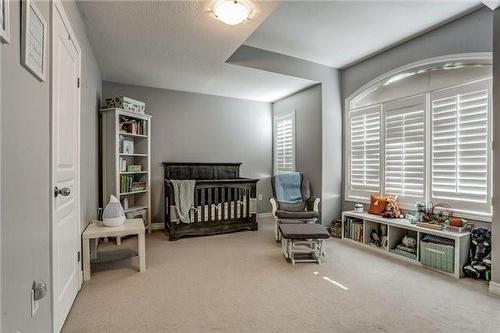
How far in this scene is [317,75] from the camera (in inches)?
164

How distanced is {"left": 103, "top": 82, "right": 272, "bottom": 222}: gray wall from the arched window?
192cm

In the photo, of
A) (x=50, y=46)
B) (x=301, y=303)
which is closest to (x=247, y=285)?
(x=301, y=303)

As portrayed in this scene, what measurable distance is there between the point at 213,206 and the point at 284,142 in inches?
81.5

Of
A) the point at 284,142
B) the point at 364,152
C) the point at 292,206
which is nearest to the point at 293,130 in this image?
the point at 284,142

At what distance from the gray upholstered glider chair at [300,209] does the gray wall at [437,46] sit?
5.82 feet

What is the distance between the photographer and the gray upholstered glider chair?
12.4 ft

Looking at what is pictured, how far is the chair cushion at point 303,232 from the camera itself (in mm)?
2945

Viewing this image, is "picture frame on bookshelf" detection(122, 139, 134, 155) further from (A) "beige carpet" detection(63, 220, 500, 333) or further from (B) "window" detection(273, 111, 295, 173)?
(B) "window" detection(273, 111, 295, 173)

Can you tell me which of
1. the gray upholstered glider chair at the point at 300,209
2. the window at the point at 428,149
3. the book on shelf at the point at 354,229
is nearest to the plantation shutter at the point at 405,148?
the window at the point at 428,149

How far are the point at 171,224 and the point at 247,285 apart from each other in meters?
1.83

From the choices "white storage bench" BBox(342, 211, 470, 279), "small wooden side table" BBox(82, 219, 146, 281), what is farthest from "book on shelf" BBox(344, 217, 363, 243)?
"small wooden side table" BBox(82, 219, 146, 281)

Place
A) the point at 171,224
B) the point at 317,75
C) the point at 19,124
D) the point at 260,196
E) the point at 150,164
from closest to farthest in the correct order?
1. the point at 19,124
2. the point at 171,224
3. the point at 317,75
4. the point at 150,164
5. the point at 260,196

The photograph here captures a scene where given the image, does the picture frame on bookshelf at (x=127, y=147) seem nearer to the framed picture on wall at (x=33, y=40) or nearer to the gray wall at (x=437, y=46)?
the framed picture on wall at (x=33, y=40)

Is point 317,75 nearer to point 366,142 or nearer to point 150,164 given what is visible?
point 366,142
